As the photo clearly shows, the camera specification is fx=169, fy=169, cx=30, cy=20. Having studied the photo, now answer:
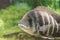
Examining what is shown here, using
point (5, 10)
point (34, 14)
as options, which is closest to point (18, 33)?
point (34, 14)

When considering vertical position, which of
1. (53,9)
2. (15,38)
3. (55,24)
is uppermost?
(53,9)

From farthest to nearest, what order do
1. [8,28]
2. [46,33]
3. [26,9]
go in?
[26,9]
[8,28]
[46,33]

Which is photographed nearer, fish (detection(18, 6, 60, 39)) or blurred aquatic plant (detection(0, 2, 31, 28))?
fish (detection(18, 6, 60, 39))

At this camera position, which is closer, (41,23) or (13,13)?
(41,23)

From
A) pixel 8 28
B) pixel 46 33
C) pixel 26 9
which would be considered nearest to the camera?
pixel 46 33

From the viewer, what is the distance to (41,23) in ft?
4.81

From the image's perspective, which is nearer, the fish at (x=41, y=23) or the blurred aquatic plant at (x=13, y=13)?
the fish at (x=41, y=23)

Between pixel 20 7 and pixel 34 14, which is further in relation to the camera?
pixel 20 7

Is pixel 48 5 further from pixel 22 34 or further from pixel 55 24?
pixel 22 34

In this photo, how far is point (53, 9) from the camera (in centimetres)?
164

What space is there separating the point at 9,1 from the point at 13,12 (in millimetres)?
129

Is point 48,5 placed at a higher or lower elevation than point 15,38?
higher

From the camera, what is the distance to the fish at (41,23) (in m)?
1.41

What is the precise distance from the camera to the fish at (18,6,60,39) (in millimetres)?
1411
